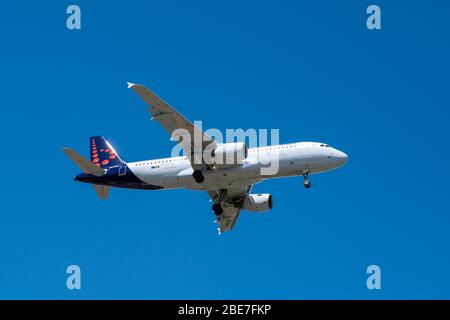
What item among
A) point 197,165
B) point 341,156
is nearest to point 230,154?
point 197,165

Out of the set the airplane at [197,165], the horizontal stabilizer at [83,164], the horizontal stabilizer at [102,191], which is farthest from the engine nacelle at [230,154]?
the horizontal stabilizer at [102,191]

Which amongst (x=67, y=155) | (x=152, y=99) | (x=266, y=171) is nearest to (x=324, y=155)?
(x=266, y=171)

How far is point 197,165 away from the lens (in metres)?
63.2

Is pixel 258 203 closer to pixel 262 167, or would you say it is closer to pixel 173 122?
pixel 262 167

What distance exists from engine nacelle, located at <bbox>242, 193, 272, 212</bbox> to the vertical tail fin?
37.4ft

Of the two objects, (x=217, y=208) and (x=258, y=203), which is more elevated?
(x=258, y=203)

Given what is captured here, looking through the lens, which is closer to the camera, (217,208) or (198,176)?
(198,176)

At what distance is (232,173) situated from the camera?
62.6m

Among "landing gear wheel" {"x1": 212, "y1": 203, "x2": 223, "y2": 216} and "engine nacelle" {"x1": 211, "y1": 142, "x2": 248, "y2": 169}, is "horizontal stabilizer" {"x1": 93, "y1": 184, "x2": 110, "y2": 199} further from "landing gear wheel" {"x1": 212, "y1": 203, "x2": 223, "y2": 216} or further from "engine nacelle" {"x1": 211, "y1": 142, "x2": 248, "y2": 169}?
"engine nacelle" {"x1": 211, "y1": 142, "x2": 248, "y2": 169}

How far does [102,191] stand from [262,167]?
14.5 metres

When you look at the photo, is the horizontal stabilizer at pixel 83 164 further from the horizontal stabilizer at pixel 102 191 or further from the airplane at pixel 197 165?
the horizontal stabilizer at pixel 102 191

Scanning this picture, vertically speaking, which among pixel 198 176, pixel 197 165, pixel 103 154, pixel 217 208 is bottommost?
pixel 217 208

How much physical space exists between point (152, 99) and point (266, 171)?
10.4 m

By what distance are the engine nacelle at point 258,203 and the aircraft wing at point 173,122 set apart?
29.4 feet
